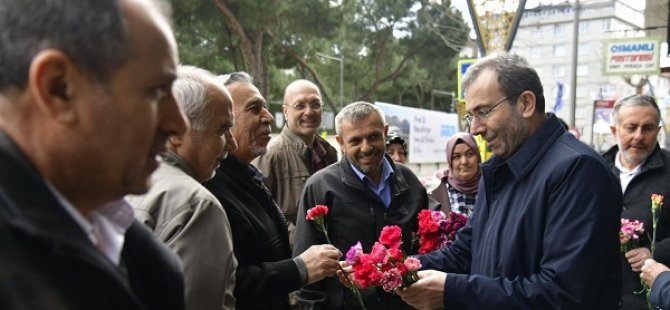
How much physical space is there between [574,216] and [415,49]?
22.2 m

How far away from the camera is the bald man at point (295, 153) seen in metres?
4.23

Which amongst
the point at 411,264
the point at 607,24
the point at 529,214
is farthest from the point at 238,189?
the point at 607,24

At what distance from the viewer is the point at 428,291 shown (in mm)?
2244

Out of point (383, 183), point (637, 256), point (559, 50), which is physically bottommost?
point (637, 256)

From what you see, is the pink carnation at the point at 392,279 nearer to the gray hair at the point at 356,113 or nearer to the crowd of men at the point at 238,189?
the crowd of men at the point at 238,189

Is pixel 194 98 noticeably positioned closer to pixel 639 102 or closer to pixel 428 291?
pixel 428 291

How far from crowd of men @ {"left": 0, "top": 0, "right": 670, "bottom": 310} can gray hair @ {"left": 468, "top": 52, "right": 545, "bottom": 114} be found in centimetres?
1

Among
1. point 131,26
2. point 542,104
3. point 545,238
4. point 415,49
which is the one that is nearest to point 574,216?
point 545,238

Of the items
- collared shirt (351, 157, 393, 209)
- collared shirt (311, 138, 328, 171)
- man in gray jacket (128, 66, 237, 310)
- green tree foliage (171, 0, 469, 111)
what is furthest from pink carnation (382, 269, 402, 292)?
green tree foliage (171, 0, 469, 111)

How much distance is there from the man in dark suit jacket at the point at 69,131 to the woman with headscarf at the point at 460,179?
145 inches

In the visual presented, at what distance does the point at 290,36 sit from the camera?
62.1 feet

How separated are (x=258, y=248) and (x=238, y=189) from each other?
0.88 ft

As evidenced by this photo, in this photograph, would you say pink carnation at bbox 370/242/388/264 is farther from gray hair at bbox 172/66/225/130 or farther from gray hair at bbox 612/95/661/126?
gray hair at bbox 612/95/661/126

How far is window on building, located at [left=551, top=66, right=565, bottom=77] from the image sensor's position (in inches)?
2833
